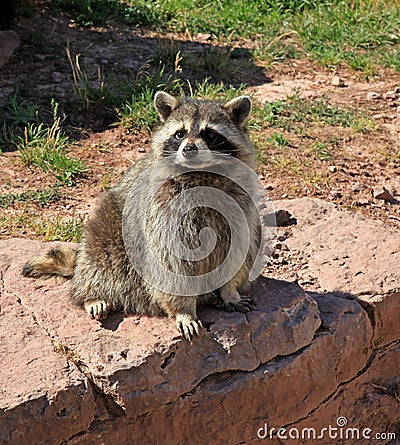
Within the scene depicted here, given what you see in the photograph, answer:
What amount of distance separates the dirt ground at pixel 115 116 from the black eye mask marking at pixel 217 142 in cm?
212

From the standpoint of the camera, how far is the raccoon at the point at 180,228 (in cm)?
379

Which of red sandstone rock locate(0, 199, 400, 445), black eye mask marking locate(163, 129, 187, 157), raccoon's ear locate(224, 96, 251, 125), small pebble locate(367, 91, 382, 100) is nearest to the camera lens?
red sandstone rock locate(0, 199, 400, 445)

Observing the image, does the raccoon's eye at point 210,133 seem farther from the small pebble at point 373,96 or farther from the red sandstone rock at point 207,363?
the small pebble at point 373,96

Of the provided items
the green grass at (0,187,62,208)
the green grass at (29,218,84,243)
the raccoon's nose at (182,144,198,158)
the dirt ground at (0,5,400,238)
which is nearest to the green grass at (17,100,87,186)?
the dirt ground at (0,5,400,238)

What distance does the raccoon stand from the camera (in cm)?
379

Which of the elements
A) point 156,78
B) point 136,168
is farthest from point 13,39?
point 136,168

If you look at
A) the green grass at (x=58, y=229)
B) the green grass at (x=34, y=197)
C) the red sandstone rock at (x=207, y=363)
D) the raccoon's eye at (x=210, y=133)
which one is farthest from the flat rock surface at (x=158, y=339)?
the green grass at (x=34, y=197)

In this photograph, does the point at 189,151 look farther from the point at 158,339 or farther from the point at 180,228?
the point at 158,339

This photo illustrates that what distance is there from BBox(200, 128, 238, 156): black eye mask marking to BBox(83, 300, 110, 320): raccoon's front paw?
3.45 feet

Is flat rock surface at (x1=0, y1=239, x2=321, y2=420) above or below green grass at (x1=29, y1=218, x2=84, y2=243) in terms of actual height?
above

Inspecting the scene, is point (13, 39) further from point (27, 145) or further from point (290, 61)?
point (290, 61)

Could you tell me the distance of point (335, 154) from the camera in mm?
6797

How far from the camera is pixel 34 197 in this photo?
19.6 ft

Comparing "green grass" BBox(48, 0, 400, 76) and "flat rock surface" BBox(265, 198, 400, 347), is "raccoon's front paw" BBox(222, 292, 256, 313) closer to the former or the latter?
"flat rock surface" BBox(265, 198, 400, 347)
